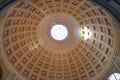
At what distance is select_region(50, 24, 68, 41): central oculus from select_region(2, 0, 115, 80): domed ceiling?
0.15m

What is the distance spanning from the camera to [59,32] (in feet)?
111

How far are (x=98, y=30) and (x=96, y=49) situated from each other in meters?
2.90

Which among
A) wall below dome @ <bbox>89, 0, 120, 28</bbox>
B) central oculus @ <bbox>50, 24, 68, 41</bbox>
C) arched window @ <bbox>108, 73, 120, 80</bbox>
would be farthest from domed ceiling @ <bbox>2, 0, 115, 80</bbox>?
wall below dome @ <bbox>89, 0, 120, 28</bbox>

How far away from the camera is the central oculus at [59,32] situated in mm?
33156

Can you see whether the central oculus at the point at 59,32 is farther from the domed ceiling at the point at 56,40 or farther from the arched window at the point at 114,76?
the arched window at the point at 114,76

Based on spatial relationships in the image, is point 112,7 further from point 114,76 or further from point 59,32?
point 59,32

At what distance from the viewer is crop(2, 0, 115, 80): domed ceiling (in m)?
27.8

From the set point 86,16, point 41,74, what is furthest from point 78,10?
point 41,74

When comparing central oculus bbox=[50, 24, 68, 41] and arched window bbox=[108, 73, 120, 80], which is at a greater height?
central oculus bbox=[50, 24, 68, 41]

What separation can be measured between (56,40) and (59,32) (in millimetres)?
1357

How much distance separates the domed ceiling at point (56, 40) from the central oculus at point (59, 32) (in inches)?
5.9

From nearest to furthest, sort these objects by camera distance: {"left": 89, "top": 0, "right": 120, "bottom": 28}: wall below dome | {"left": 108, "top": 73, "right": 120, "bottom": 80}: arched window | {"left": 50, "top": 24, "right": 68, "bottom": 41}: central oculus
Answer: {"left": 89, "top": 0, "right": 120, "bottom": 28}: wall below dome
{"left": 108, "top": 73, "right": 120, "bottom": 80}: arched window
{"left": 50, "top": 24, "right": 68, "bottom": 41}: central oculus

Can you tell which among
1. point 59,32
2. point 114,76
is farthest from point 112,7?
point 59,32

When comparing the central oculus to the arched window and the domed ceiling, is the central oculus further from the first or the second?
the arched window
